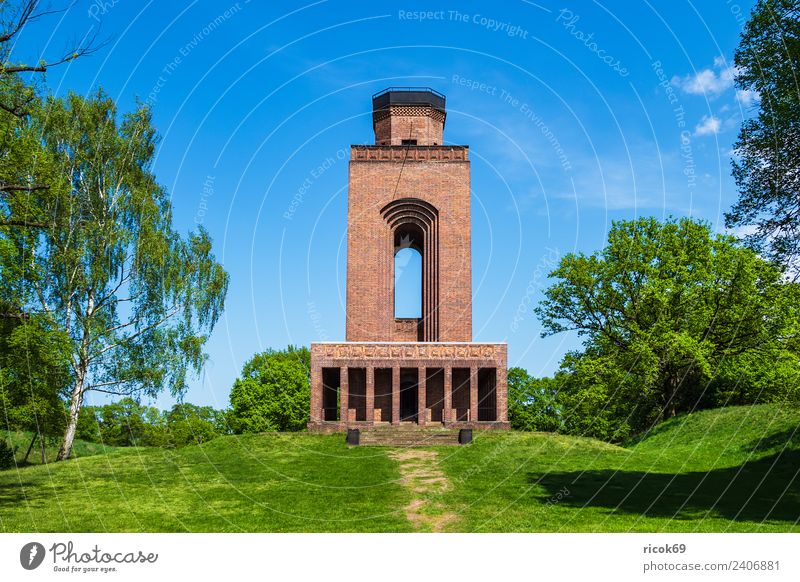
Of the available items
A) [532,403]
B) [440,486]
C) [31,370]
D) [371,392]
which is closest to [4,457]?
[31,370]

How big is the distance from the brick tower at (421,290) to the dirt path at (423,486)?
7.67m

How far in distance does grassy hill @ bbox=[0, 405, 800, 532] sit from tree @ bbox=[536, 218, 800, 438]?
3.12 m

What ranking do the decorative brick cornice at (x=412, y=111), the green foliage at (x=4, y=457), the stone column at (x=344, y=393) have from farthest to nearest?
the decorative brick cornice at (x=412, y=111) < the stone column at (x=344, y=393) < the green foliage at (x=4, y=457)

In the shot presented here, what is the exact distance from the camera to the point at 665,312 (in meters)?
31.5

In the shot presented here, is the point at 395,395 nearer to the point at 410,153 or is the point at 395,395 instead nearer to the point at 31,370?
the point at 410,153

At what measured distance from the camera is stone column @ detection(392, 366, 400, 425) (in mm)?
32531

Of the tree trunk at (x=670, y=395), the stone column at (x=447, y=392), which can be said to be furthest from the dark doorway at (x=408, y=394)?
the tree trunk at (x=670, y=395)

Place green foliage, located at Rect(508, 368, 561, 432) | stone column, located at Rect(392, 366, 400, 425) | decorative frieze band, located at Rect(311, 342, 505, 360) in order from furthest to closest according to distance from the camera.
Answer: green foliage, located at Rect(508, 368, 561, 432)
decorative frieze band, located at Rect(311, 342, 505, 360)
stone column, located at Rect(392, 366, 400, 425)

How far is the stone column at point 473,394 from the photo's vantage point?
32.0 meters

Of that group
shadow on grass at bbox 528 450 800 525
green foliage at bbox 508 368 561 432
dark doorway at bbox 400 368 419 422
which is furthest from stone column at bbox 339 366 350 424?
green foliage at bbox 508 368 561 432

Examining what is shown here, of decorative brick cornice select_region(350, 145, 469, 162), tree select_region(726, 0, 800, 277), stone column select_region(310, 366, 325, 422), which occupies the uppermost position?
decorative brick cornice select_region(350, 145, 469, 162)

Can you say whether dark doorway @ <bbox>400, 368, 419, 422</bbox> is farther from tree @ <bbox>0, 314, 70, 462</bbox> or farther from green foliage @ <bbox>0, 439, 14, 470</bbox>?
tree @ <bbox>0, 314, 70, 462</bbox>

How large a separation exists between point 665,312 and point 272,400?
3699 cm

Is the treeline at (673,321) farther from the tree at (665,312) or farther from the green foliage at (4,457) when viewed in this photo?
the green foliage at (4,457)
